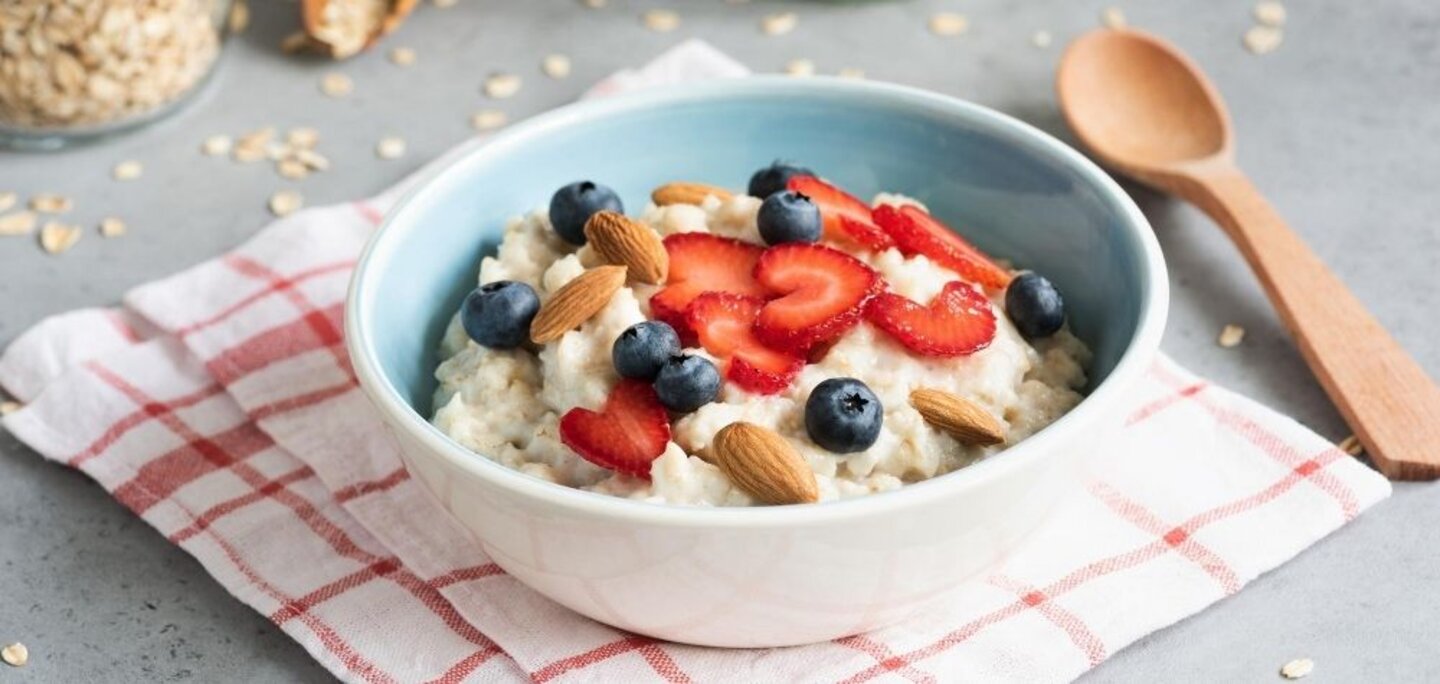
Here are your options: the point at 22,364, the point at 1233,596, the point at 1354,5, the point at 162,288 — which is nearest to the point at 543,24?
the point at 162,288

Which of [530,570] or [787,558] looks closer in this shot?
[787,558]

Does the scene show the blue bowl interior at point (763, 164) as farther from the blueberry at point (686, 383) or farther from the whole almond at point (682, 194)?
the blueberry at point (686, 383)

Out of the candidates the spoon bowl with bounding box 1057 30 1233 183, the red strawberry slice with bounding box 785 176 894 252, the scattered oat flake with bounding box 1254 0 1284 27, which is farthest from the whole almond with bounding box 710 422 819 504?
the scattered oat flake with bounding box 1254 0 1284 27

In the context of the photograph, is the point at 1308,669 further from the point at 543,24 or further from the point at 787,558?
the point at 543,24

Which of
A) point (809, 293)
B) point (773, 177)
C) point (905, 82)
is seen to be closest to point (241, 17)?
point (905, 82)

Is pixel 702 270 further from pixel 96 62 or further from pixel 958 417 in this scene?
pixel 96 62
